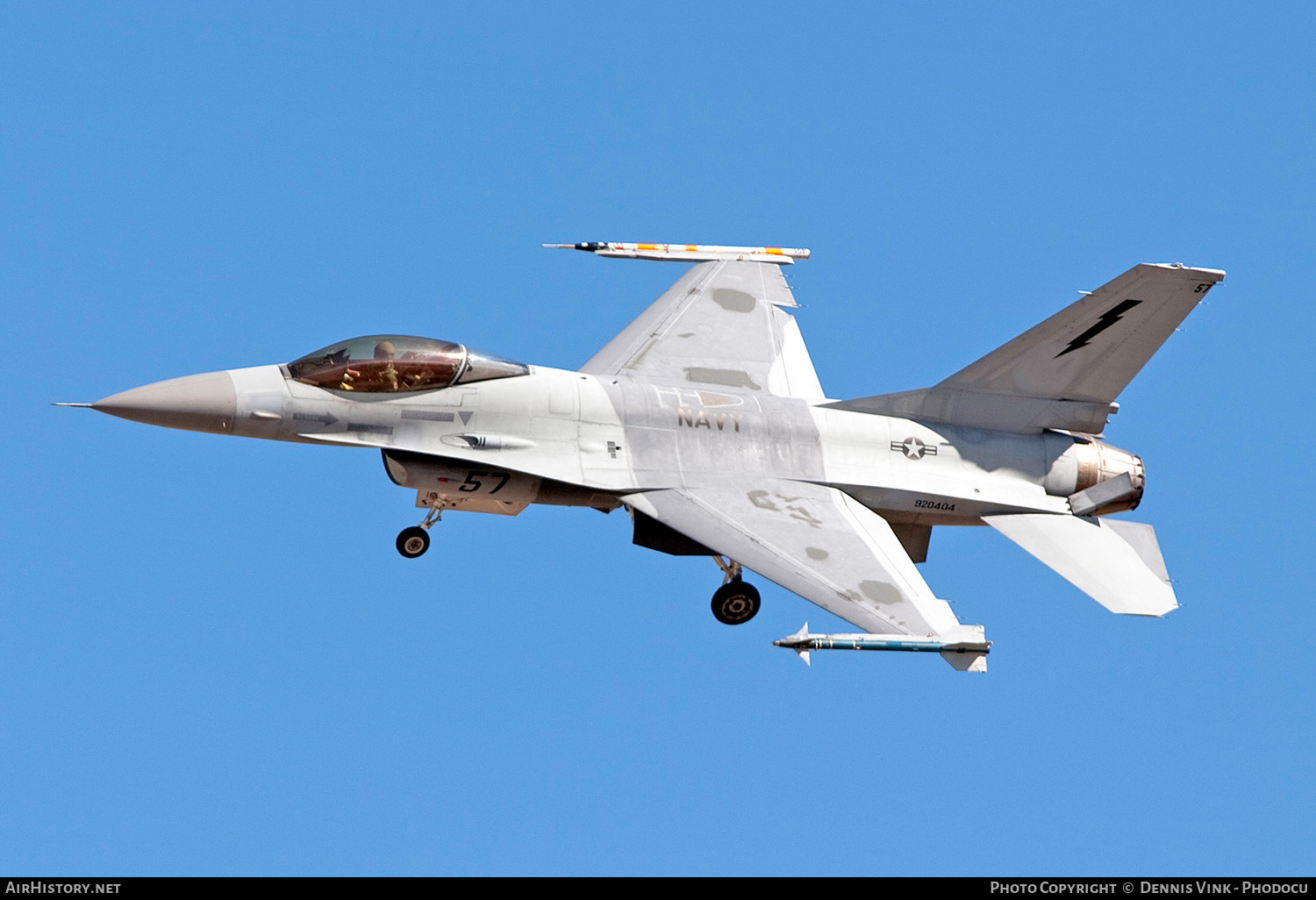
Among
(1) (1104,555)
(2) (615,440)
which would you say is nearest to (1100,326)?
(1) (1104,555)

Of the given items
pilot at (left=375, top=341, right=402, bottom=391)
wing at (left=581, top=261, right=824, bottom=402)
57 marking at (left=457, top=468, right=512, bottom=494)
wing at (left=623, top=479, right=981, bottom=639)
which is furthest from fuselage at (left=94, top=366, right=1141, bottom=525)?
wing at (left=581, top=261, right=824, bottom=402)

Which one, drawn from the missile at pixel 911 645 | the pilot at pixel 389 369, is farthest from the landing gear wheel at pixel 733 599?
the pilot at pixel 389 369

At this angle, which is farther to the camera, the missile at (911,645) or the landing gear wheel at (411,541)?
the landing gear wheel at (411,541)

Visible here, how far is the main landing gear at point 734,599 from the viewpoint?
23.0 m

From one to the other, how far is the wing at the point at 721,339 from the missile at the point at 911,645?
5.49 m

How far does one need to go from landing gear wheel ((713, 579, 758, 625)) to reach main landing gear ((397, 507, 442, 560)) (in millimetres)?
3783

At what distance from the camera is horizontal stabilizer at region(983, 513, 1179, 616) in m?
23.1

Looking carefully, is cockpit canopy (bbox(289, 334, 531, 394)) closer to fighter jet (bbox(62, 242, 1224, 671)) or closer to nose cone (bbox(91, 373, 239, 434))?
fighter jet (bbox(62, 242, 1224, 671))

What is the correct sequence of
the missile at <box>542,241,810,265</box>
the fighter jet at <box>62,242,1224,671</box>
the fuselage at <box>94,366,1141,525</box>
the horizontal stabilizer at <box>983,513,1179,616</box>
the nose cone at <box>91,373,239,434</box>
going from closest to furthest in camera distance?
the nose cone at <box>91,373,239,434</box> < the fighter jet at <box>62,242,1224,671</box> < the fuselage at <box>94,366,1141,525</box> < the horizontal stabilizer at <box>983,513,1179,616</box> < the missile at <box>542,241,810,265</box>

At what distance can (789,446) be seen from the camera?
23562 mm

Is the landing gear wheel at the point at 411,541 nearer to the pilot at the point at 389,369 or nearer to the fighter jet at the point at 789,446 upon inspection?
the fighter jet at the point at 789,446

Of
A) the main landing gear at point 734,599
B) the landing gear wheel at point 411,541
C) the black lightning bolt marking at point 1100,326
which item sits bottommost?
the main landing gear at point 734,599
